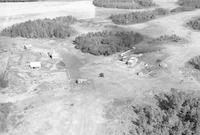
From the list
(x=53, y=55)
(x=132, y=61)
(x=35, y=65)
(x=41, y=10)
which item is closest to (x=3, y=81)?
(x=35, y=65)

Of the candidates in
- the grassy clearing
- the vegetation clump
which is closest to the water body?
the vegetation clump

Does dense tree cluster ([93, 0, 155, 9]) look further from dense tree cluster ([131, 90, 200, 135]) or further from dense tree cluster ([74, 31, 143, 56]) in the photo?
dense tree cluster ([131, 90, 200, 135])

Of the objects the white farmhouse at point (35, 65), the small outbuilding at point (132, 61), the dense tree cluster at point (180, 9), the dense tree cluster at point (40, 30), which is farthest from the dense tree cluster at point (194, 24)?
the white farmhouse at point (35, 65)

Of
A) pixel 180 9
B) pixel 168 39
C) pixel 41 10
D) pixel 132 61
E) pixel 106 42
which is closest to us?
pixel 132 61

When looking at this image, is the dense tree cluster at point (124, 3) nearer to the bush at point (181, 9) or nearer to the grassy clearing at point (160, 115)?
the bush at point (181, 9)

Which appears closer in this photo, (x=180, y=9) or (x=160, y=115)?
(x=160, y=115)

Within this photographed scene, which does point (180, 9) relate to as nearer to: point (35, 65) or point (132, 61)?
point (132, 61)
